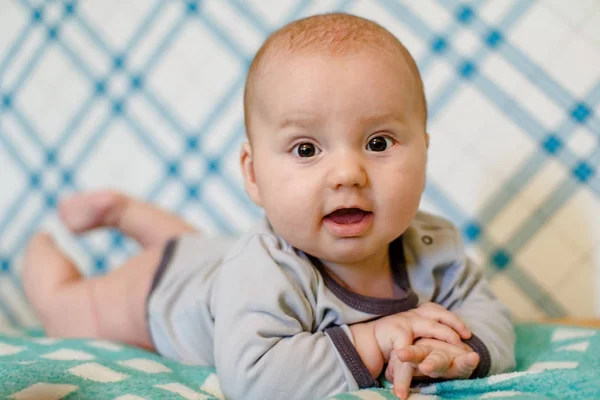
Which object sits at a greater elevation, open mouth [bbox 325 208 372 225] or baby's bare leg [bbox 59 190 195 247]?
open mouth [bbox 325 208 372 225]

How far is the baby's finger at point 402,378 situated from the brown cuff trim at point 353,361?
0.12 ft

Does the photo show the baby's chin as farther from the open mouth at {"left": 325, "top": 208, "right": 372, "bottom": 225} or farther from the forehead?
the forehead

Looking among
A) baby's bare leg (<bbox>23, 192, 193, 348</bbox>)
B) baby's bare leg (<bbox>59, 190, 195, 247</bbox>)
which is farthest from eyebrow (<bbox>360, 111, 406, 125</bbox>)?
baby's bare leg (<bbox>59, 190, 195, 247</bbox>)

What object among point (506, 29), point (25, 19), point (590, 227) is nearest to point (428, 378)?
point (590, 227)

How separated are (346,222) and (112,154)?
3.19 feet

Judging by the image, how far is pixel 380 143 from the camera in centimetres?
79

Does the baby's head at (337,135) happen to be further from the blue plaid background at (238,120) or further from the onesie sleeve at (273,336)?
the blue plaid background at (238,120)

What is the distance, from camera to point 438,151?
1.35 metres

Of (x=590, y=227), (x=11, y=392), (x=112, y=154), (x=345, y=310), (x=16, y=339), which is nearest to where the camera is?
(x=11, y=392)

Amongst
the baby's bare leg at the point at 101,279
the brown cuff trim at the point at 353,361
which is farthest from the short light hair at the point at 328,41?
the baby's bare leg at the point at 101,279

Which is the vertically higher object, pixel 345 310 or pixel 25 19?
pixel 345 310

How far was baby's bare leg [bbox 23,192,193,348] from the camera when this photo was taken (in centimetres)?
111

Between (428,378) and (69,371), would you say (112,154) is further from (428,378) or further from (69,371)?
(428,378)

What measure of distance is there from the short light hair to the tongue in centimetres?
16
